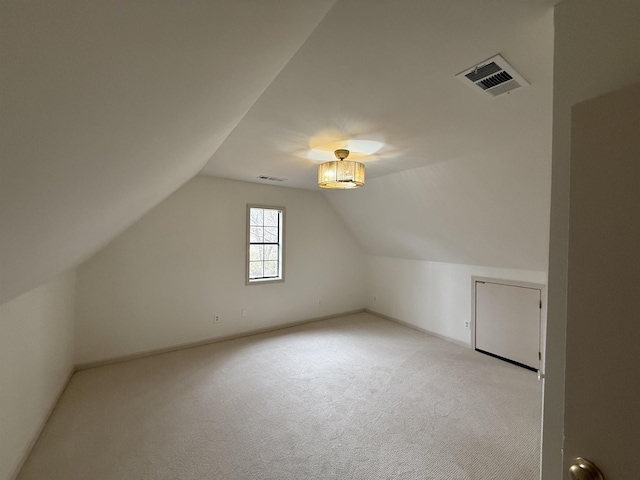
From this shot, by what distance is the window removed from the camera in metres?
4.50

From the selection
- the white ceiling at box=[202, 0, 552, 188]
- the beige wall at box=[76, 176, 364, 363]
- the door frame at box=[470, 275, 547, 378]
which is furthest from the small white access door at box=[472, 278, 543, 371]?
the beige wall at box=[76, 176, 364, 363]

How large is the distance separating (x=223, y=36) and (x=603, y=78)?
1279 mm

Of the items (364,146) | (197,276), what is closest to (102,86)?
(364,146)

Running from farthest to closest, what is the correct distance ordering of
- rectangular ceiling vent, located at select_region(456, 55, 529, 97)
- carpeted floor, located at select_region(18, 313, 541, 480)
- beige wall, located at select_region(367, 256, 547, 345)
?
beige wall, located at select_region(367, 256, 547, 345), carpeted floor, located at select_region(18, 313, 541, 480), rectangular ceiling vent, located at select_region(456, 55, 529, 97)

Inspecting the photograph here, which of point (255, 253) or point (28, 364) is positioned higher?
point (255, 253)

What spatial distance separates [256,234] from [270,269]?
0.66 m

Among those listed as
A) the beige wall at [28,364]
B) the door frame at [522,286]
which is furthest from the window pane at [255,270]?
the door frame at [522,286]

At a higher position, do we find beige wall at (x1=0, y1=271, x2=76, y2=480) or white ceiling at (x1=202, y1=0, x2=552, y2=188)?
white ceiling at (x1=202, y1=0, x2=552, y2=188)

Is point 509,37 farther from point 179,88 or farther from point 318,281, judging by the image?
point 318,281

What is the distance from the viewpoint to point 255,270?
4590 mm

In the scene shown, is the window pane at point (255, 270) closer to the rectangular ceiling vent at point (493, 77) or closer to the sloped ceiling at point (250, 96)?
the sloped ceiling at point (250, 96)

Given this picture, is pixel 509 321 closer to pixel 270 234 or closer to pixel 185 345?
pixel 270 234

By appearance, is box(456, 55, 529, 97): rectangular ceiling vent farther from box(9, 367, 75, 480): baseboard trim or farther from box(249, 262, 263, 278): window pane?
box(249, 262, 263, 278): window pane

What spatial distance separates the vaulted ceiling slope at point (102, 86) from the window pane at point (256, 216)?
120 inches
